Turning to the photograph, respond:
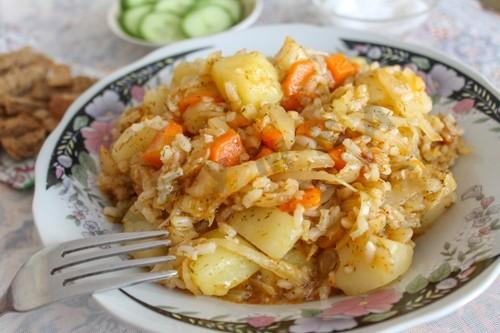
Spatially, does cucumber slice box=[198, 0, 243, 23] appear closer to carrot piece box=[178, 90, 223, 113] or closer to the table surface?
the table surface

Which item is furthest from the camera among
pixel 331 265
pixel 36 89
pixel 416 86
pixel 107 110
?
pixel 36 89

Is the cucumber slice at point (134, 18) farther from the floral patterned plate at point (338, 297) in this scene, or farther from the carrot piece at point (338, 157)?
the carrot piece at point (338, 157)

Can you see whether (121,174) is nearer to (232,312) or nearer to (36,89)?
(232,312)

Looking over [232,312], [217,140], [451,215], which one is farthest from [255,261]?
[451,215]

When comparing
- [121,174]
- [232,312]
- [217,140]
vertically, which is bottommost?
[232,312]

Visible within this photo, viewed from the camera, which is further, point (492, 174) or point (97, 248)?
point (492, 174)

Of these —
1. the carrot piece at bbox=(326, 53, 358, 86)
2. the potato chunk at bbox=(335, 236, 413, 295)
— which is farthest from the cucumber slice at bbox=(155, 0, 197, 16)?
the potato chunk at bbox=(335, 236, 413, 295)

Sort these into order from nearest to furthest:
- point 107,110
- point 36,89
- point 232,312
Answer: point 232,312, point 107,110, point 36,89
